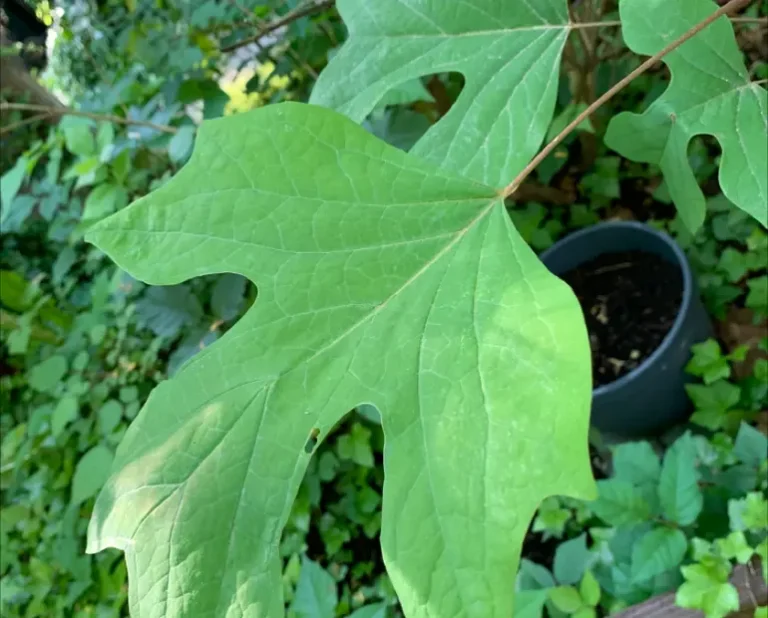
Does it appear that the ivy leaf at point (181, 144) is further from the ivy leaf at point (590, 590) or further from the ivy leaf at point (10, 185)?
the ivy leaf at point (590, 590)

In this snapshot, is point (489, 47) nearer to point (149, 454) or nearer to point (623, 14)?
point (623, 14)

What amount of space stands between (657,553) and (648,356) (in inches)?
15.8

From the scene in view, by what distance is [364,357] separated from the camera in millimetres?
538

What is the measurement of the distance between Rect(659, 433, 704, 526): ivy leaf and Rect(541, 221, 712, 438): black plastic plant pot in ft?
0.50

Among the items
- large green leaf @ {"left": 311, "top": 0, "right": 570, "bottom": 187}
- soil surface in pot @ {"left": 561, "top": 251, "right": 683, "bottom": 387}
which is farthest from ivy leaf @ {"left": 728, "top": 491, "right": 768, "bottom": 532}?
large green leaf @ {"left": 311, "top": 0, "right": 570, "bottom": 187}

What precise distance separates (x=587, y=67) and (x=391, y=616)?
1042 mm

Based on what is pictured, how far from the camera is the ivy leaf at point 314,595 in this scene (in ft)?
3.69

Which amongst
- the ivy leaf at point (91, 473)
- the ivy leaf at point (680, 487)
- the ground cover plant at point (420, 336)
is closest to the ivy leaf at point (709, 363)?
the ground cover plant at point (420, 336)

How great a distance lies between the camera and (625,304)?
53.3 inches

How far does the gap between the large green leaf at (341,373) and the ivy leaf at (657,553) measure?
0.64 meters

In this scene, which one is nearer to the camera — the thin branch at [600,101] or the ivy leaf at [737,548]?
the thin branch at [600,101]

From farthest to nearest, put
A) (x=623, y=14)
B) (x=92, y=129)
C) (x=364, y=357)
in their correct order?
(x=92, y=129) → (x=623, y=14) → (x=364, y=357)

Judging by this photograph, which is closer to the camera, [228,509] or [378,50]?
[228,509]

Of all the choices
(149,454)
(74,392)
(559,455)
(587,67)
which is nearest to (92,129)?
(74,392)
